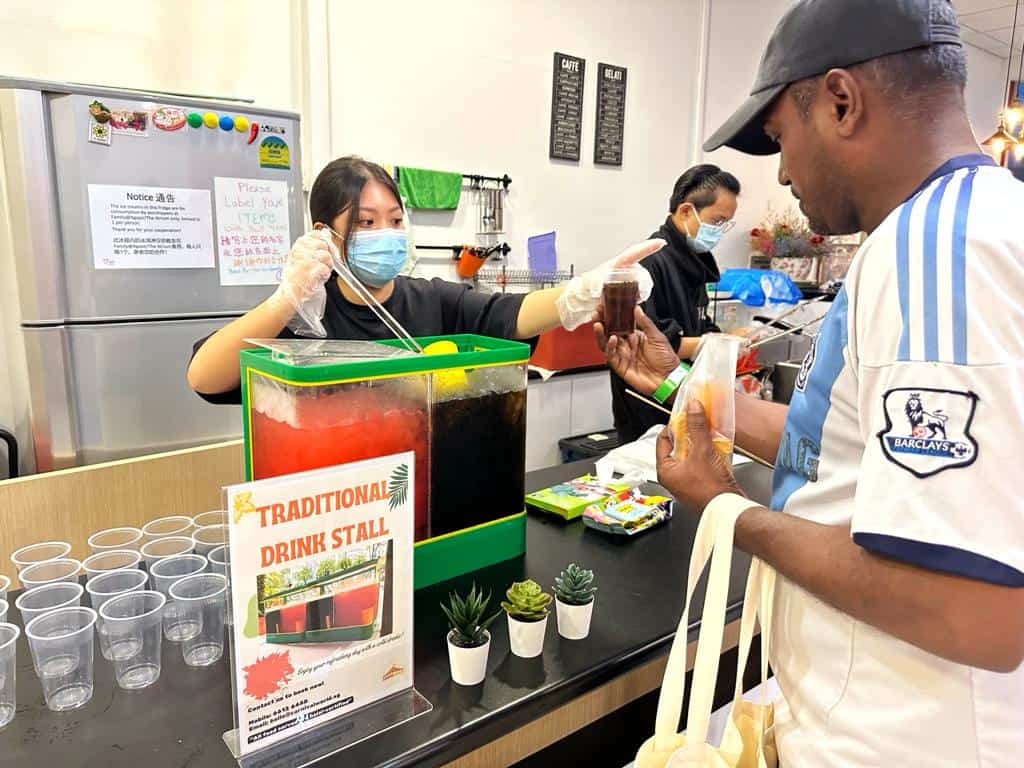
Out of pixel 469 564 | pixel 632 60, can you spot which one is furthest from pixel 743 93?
pixel 469 564

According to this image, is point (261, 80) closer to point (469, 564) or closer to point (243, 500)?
point (469, 564)

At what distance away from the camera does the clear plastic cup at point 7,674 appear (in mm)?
825

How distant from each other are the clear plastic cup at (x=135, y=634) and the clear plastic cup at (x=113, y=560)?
0.43 feet

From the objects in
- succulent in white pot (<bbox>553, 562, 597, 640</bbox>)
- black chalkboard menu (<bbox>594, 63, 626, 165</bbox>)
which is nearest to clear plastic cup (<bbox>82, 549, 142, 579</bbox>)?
succulent in white pot (<bbox>553, 562, 597, 640</bbox>)

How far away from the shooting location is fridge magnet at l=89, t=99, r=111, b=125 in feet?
7.11

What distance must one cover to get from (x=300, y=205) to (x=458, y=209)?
1166 mm

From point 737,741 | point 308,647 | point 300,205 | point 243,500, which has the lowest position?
point 737,741

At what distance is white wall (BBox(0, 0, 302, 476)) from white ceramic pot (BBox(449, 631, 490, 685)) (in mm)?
2209

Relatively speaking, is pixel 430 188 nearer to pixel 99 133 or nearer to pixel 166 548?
pixel 99 133

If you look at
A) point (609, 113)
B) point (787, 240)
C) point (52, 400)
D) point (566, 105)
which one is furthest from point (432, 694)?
point (787, 240)

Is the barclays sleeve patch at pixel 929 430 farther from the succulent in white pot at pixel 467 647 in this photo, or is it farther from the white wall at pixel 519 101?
the white wall at pixel 519 101

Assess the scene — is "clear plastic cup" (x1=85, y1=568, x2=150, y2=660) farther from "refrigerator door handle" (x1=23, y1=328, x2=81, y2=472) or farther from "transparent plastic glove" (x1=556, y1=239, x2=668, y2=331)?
"refrigerator door handle" (x1=23, y1=328, x2=81, y2=472)

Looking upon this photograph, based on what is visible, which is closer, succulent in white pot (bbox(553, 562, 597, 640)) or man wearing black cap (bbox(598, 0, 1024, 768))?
man wearing black cap (bbox(598, 0, 1024, 768))

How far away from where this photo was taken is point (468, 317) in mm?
1961
